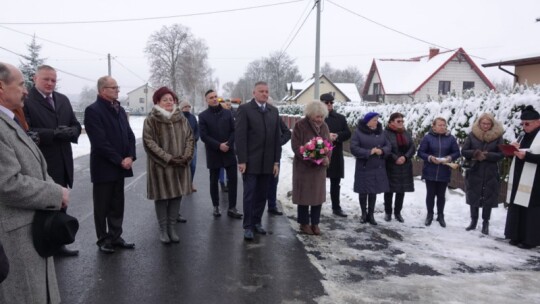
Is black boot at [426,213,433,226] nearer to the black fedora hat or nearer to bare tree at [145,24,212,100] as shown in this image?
the black fedora hat

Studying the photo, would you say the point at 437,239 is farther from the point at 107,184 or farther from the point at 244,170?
the point at 107,184

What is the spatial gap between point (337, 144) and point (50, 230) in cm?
550

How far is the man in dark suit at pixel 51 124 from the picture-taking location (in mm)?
4648

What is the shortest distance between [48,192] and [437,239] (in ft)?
17.1

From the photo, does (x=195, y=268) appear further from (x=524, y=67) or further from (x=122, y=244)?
(x=524, y=67)

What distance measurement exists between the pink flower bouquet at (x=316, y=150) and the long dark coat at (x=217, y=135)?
5.26 feet

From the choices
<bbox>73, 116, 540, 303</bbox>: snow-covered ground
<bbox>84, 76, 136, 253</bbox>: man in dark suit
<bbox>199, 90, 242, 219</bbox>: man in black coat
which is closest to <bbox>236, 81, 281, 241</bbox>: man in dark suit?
<bbox>73, 116, 540, 303</bbox>: snow-covered ground

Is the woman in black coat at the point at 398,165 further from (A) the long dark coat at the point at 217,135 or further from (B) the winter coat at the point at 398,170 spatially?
(A) the long dark coat at the point at 217,135

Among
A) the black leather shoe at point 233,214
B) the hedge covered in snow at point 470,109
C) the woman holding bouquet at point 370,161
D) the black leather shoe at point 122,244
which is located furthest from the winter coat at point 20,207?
the hedge covered in snow at point 470,109

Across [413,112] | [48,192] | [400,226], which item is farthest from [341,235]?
[413,112]

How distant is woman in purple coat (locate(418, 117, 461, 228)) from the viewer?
6695 millimetres

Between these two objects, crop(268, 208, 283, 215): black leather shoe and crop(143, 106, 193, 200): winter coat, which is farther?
crop(268, 208, 283, 215): black leather shoe

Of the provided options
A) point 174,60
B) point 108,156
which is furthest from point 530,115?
point 174,60

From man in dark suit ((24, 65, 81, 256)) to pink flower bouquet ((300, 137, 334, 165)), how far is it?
299 centimetres
